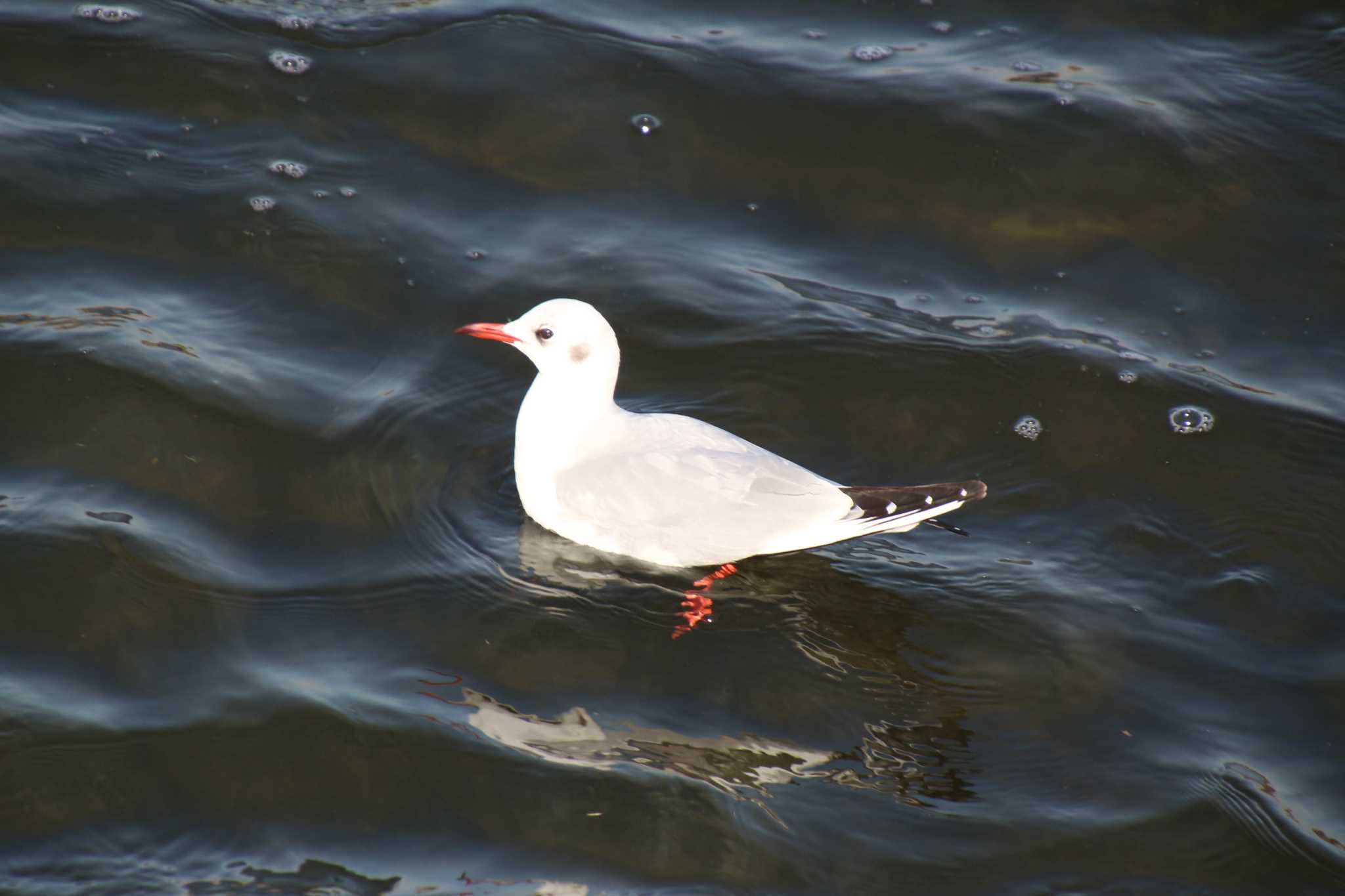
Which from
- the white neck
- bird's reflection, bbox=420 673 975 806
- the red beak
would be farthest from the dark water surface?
the red beak

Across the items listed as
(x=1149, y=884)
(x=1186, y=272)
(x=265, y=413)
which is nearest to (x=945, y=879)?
(x=1149, y=884)

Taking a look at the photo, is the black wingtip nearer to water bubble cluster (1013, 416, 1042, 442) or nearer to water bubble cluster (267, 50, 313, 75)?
water bubble cluster (1013, 416, 1042, 442)

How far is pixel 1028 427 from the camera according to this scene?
6039 mm

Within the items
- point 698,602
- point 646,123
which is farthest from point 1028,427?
point 646,123

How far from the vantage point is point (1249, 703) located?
483cm

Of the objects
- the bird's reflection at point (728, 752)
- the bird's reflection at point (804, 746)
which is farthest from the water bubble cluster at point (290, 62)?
the bird's reflection at point (728, 752)

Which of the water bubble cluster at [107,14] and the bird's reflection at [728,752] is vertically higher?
the water bubble cluster at [107,14]

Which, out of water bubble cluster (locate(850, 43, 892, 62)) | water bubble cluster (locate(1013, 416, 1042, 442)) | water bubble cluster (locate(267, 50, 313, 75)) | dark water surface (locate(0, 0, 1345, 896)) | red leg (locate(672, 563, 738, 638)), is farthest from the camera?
water bubble cluster (locate(850, 43, 892, 62))

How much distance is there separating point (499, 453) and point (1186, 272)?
11.9 feet

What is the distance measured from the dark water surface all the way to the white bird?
236mm

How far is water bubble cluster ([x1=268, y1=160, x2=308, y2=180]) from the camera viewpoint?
6.98m

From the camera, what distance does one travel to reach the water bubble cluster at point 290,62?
7.52 m

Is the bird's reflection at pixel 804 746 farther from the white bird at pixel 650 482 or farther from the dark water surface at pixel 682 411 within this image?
the white bird at pixel 650 482

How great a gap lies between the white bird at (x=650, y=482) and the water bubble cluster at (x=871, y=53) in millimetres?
3390
